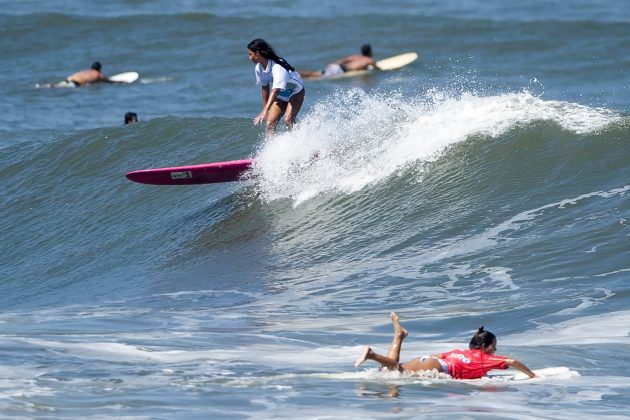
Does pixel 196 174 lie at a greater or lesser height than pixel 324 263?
greater

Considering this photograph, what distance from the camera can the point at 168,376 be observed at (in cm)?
806

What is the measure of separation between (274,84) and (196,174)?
5.29ft

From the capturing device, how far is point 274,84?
40.7ft

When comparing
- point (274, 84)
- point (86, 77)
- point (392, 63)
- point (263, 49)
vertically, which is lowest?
point (274, 84)

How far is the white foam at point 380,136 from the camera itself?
44.5 ft

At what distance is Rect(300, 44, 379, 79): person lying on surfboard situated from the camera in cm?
2698

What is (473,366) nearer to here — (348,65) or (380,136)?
(380,136)

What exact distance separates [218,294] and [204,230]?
7.10 feet

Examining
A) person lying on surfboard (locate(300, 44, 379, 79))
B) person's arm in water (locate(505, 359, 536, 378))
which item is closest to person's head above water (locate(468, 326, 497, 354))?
person's arm in water (locate(505, 359, 536, 378))

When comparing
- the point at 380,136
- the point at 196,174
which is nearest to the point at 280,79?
the point at 196,174

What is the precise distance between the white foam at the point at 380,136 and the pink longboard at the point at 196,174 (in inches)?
11.2

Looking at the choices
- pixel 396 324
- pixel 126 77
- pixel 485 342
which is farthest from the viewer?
pixel 126 77

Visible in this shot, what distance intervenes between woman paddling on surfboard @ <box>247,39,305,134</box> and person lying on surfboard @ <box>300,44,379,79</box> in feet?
46.4

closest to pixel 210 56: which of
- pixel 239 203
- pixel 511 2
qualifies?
pixel 511 2
